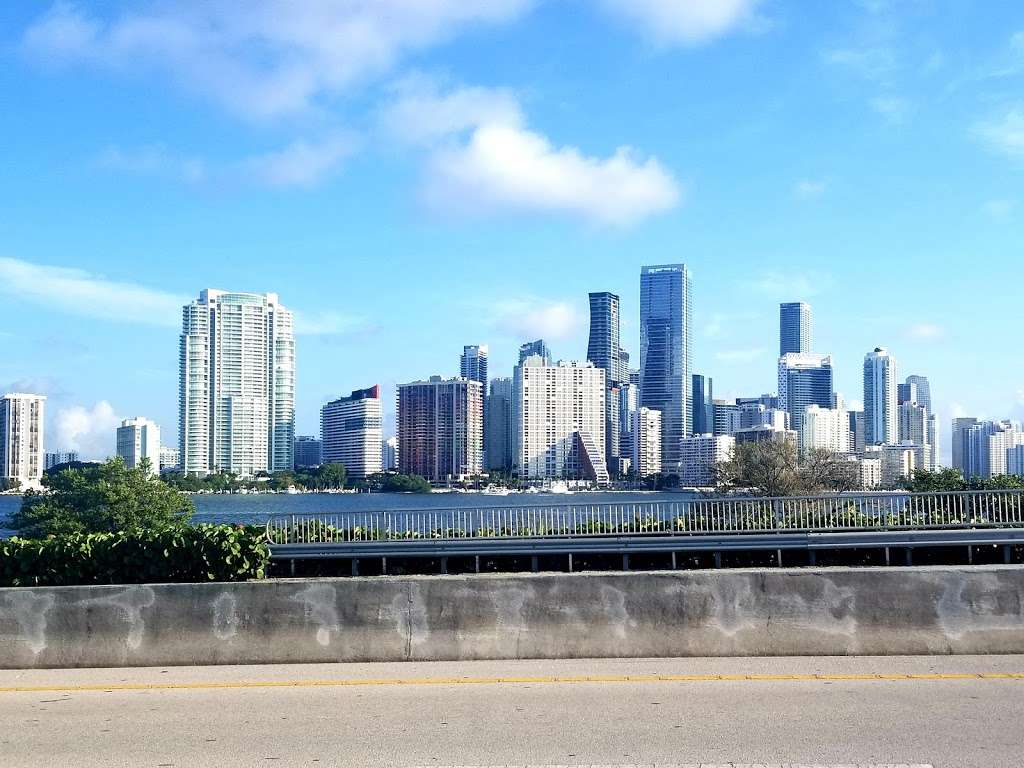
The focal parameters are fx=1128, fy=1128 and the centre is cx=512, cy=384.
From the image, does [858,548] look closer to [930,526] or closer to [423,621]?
[930,526]

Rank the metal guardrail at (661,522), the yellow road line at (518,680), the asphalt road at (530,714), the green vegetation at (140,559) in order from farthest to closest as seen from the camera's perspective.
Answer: the metal guardrail at (661,522) < the green vegetation at (140,559) < the yellow road line at (518,680) < the asphalt road at (530,714)

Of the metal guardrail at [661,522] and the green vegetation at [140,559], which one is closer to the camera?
the green vegetation at [140,559]

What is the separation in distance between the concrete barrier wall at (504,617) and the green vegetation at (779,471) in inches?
1612

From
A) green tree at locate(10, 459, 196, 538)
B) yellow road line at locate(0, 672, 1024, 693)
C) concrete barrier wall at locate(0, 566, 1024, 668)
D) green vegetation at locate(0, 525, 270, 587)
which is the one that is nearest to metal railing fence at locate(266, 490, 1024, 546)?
green vegetation at locate(0, 525, 270, 587)

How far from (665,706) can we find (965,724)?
2.18 meters

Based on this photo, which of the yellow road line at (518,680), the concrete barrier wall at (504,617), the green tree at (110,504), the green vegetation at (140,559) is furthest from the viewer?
the green tree at (110,504)

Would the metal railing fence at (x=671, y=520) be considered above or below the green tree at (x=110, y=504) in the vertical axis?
above

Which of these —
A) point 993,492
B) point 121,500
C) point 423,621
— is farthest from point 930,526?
point 121,500

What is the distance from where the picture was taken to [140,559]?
457 inches

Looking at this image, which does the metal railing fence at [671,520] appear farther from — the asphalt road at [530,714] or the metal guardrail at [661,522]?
the asphalt road at [530,714]

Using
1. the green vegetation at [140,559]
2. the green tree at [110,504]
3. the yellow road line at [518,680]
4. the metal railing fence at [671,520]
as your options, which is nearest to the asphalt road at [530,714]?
the yellow road line at [518,680]

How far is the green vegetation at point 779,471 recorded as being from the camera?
173 ft

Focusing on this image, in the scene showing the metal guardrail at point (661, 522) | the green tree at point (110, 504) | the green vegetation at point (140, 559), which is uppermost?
the green vegetation at point (140, 559)

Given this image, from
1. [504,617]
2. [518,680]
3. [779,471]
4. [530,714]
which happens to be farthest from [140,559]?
[779,471]
